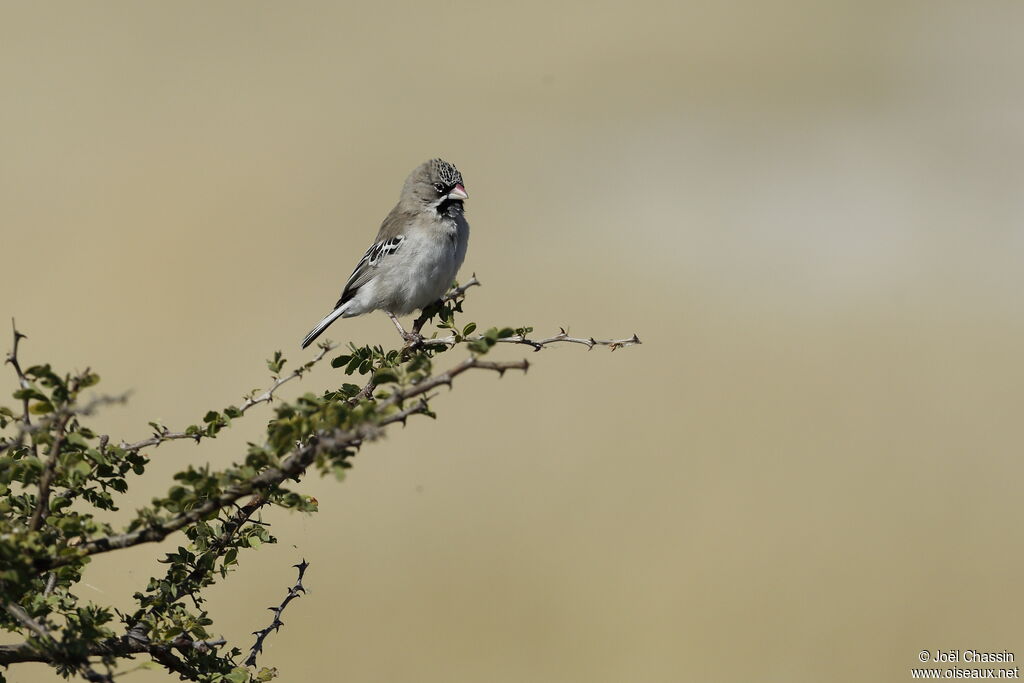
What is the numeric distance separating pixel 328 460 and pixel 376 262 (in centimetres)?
572

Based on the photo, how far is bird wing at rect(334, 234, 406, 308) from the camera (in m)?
8.28

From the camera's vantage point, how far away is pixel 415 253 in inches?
315

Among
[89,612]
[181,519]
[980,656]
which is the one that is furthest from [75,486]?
[980,656]

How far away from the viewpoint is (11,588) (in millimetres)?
2828

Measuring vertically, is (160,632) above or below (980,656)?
below

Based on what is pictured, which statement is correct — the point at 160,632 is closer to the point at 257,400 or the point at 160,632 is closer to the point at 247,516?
the point at 247,516

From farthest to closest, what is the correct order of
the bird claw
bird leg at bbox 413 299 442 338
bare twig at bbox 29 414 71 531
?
bird leg at bbox 413 299 442 338 < the bird claw < bare twig at bbox 29 414 71 531

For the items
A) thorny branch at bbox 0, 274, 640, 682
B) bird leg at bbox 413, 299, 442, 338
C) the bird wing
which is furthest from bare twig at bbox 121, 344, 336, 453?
the bird wing

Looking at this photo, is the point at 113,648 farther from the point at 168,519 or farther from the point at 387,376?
the point at 387,376

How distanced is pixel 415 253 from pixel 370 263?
0.60m

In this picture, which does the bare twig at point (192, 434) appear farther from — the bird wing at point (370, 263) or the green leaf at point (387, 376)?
the bird wing at point (370, 263)

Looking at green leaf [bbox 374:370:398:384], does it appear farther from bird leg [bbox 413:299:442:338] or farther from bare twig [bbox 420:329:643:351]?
bird leg [bbox 413:299:442:338]

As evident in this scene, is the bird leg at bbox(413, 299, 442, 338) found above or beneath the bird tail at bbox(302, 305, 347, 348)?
beneath

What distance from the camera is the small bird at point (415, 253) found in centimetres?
798
